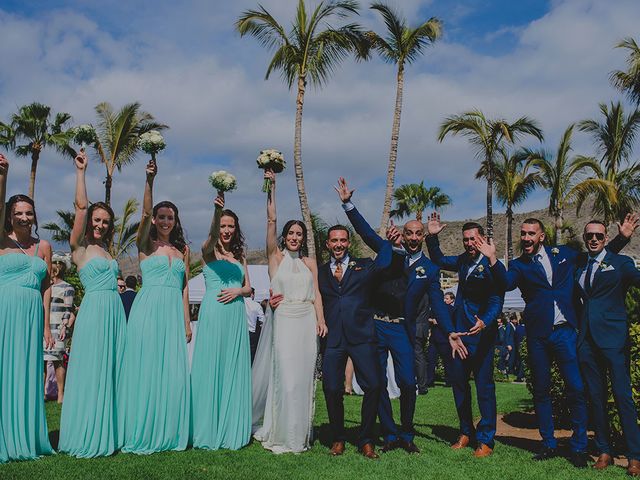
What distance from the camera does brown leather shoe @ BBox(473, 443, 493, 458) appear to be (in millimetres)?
6781

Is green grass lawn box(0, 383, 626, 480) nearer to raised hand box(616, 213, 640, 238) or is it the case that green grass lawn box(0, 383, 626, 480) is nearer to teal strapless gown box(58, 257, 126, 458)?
teal strapless gown box(58, 257, 126, 458)

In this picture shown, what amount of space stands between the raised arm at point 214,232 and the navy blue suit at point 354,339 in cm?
145

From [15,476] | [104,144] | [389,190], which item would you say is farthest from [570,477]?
[104,144]

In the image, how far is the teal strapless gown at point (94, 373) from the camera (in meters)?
6.21

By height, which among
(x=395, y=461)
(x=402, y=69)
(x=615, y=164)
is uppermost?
(x=402, y=69)

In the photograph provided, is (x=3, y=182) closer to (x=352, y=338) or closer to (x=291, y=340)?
(x=291, y=340)

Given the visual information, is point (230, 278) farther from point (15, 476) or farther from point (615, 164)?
point (615, 164)

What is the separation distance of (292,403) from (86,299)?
249cm

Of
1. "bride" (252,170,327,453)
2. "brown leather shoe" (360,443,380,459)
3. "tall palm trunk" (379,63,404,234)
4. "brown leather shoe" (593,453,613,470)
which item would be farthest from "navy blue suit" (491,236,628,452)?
"tall palm trunk" (379,63,404,234)

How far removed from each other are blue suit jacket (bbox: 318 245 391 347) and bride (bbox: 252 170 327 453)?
12.5 inches

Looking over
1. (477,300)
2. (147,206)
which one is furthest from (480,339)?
(147,206)

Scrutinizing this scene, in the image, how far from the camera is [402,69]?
2070 cm

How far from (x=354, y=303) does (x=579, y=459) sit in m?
2.81

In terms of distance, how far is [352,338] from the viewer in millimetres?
6719
